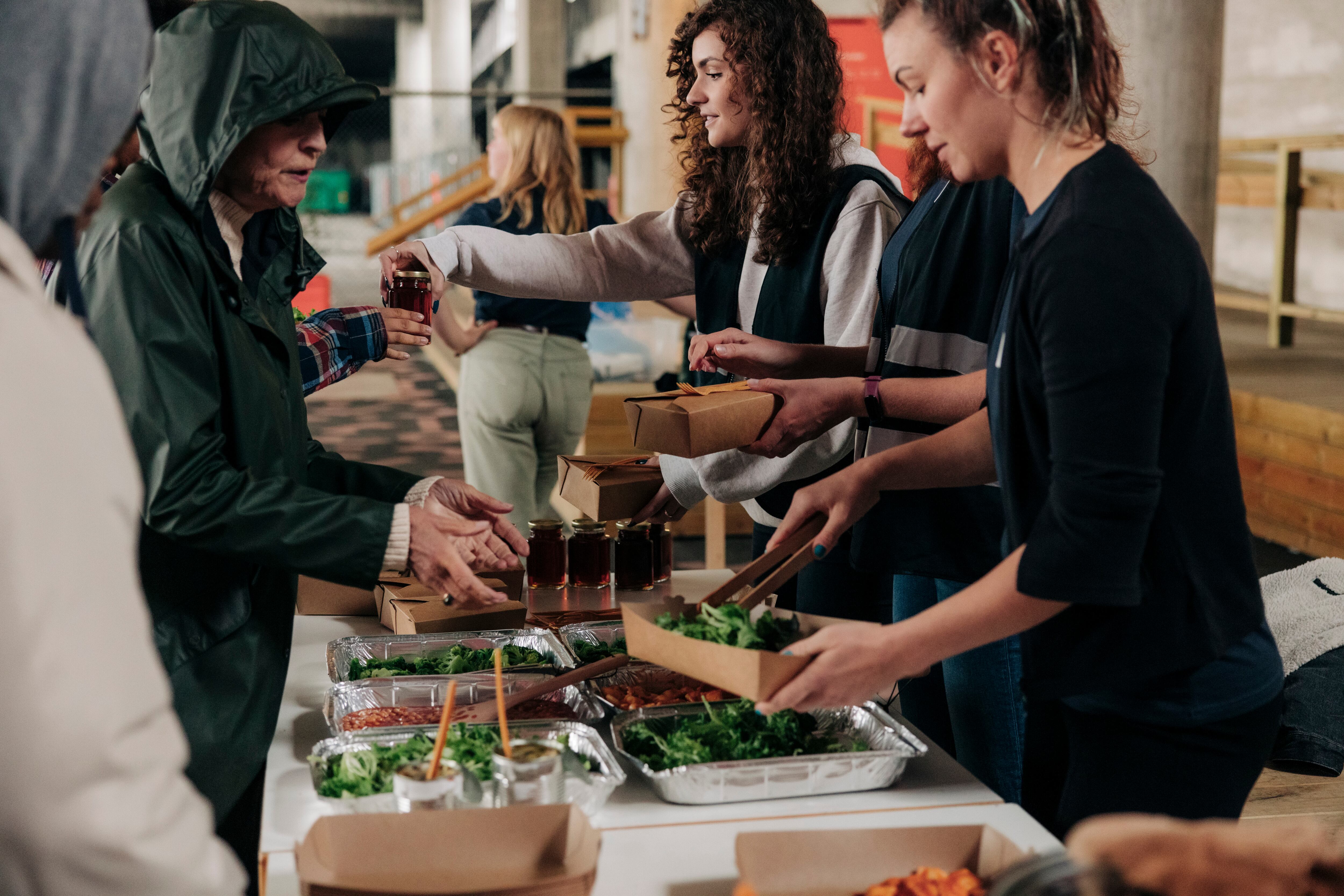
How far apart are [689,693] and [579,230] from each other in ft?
10.4

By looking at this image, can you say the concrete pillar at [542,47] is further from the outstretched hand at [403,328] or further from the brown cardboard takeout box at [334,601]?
the brown cardboard takeout box at [334,601]

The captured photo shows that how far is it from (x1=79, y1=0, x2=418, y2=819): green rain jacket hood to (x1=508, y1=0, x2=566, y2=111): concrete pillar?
11.2m

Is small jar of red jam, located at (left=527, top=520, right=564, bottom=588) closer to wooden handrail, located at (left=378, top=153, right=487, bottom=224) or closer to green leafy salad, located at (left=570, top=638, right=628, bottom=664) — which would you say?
green leafy salad, located at (left=570, top=638, right=628, bottom=664)

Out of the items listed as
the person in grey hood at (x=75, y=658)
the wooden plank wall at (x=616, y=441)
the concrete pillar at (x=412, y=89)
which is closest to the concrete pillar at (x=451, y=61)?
the concrete pillar at (x=412, y=89)

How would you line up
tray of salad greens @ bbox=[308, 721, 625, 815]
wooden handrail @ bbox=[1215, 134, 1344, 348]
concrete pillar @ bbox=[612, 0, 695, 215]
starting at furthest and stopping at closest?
1. concrete pillar @ bbox=[612, 0, 695, 215]
2. wooden handrail @ bbox=[1215, 134, 1344, 348]
3. tray of salad greens @ bbox=[308, 721, 625, 815]

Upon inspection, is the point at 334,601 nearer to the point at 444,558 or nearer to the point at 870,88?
the point at 444,558

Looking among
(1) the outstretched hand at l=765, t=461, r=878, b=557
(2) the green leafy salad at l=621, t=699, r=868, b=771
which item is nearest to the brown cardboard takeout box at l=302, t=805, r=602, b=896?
(2) the green leafy salad at l=621, t=699, r=868, b=771

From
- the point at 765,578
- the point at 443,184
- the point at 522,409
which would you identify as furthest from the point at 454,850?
the point at 443,184

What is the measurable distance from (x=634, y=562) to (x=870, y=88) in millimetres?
5496

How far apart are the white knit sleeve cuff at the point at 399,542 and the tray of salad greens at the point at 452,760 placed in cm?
22

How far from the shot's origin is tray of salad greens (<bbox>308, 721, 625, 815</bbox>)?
1.46 meters

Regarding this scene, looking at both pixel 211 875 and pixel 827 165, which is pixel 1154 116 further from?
pixel 211 875

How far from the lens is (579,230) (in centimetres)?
473

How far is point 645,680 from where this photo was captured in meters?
1.87
